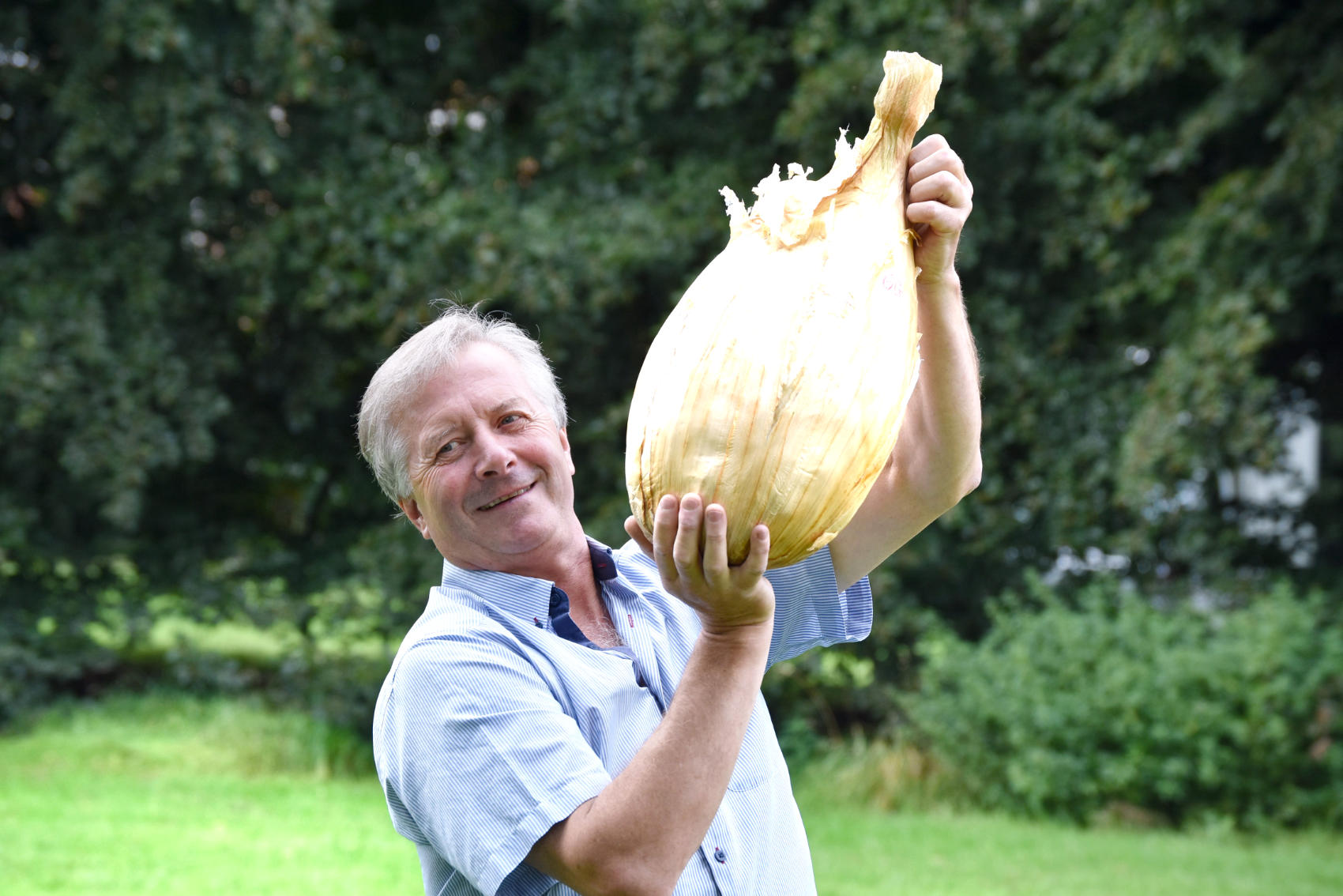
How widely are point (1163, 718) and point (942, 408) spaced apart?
483 centimetres

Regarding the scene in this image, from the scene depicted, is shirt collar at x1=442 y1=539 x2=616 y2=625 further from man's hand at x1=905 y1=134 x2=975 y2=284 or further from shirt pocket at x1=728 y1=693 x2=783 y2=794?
man's hand at x1=905 y1=134 x2=975 y2=284

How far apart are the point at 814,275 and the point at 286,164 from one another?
22.8ft

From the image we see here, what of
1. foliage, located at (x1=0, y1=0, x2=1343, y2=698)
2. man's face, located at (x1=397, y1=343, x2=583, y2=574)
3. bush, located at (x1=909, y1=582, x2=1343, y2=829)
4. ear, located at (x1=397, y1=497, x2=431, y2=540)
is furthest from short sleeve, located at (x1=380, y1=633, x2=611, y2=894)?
foliage, located at (x1=0, y1=0, x2=1343, y2=698)

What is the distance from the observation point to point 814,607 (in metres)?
2.05

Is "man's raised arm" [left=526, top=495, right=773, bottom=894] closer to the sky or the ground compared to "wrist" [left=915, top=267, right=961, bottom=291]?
closer to the ground

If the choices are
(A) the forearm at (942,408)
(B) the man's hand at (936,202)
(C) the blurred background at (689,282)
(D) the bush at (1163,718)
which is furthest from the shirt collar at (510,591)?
(D) the bush at (1163,718)

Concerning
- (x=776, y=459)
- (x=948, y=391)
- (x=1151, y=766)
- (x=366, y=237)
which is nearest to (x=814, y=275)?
(x=776, y=459)

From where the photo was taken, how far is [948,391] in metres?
1.81

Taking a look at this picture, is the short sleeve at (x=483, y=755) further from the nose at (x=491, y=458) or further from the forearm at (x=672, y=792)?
the nose at (x=491, y=458)

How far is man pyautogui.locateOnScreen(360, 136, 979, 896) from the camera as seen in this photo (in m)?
1.47

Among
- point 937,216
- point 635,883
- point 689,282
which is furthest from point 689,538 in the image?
point 689,282

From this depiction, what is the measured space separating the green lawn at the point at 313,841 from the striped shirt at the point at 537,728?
366 centimetres

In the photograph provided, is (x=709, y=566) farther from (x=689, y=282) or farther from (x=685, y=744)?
(x=689, y=282)

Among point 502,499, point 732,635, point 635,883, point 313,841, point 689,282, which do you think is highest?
point 689,282
